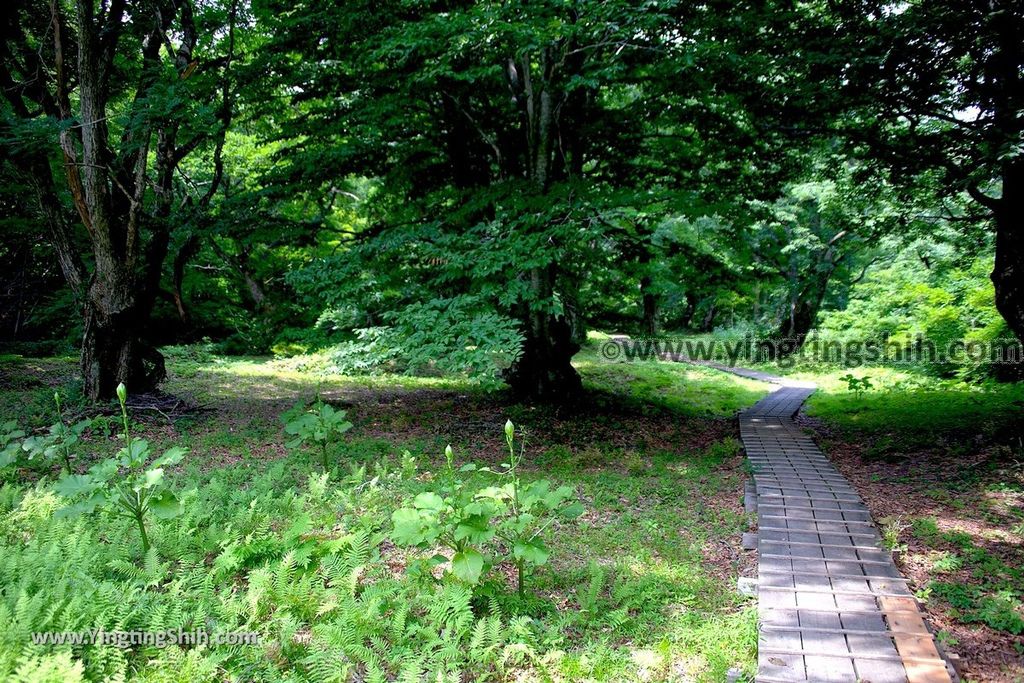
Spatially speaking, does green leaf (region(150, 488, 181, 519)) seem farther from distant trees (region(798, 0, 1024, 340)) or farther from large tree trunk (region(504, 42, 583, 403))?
distant trees (region(798, 0, 1024, 340))

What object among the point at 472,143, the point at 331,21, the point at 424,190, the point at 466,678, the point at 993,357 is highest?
the point at 331,21

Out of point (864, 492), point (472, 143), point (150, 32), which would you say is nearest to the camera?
point (864, 492)

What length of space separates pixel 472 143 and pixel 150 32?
544 centimetres

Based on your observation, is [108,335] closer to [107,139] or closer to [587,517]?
[107,139]

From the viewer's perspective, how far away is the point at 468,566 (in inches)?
130

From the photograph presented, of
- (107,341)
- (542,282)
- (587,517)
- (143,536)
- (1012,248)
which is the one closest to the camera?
(143,536)

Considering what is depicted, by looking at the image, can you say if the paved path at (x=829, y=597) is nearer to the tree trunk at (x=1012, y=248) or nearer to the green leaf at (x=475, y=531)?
the green leaf at (x=475, y=531)

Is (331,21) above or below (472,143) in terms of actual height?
above

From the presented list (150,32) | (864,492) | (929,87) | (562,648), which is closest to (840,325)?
(929,87)

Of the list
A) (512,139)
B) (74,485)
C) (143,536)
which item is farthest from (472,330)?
(512,139)

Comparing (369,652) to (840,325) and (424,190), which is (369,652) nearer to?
(424,190)

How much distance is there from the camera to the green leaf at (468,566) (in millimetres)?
3252

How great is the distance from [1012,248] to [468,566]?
7.76m

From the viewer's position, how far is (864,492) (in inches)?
235
